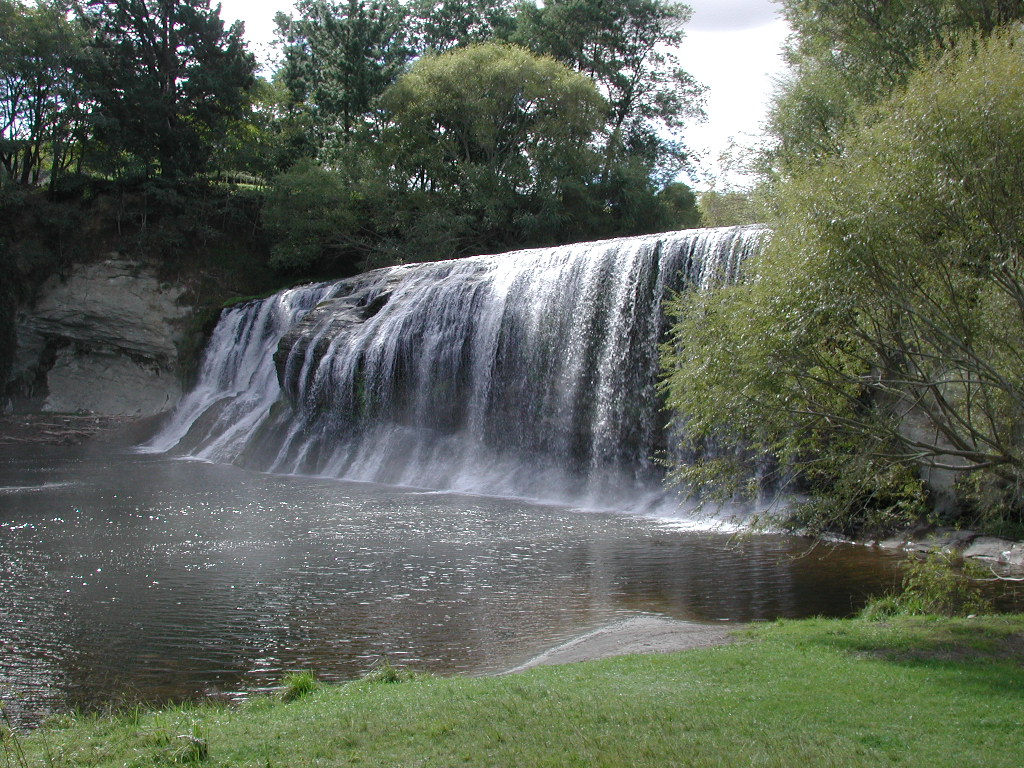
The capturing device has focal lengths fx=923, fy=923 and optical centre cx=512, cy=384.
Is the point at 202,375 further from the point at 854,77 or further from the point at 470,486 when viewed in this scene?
the point at 854,77

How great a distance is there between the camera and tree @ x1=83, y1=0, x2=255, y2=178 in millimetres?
35375

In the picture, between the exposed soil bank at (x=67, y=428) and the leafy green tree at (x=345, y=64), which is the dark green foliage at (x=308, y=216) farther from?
the exposed soil bank at (x=67, y=428)

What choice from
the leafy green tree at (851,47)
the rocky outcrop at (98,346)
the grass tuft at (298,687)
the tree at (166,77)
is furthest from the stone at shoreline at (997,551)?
the tree at (166,77)

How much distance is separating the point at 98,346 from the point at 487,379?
18.5 metres

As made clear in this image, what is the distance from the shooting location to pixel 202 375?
1266 inches

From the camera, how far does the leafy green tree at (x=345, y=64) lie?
4125cm

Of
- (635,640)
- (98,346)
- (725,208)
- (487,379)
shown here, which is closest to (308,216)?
(98,346)

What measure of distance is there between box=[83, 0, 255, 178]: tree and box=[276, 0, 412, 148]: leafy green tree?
16.2 ft

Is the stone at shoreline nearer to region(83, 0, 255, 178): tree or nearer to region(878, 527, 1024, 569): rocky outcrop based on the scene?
region(878, 527, 1024, 569): rocky outcrop

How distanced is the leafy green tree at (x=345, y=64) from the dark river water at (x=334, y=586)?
27.9 meters

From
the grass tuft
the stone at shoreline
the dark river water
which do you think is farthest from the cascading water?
the grass tuft

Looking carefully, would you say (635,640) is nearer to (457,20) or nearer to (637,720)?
(637,720)

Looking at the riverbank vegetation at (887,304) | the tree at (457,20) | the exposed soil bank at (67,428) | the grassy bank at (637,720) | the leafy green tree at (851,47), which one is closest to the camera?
the grassy bank at (637,720)

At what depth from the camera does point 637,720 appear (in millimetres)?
5527
